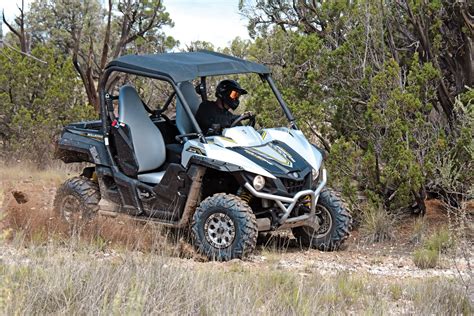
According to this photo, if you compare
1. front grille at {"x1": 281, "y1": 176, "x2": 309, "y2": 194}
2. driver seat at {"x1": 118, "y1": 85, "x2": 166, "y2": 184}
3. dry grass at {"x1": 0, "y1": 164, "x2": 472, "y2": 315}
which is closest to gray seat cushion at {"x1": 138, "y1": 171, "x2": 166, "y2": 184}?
driver seat at {"x1": 118, "y1": 85, "x2": 166, "y2": 184}

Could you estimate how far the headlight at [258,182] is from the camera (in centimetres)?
808

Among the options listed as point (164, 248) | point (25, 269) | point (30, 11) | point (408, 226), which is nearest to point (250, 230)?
point (164, 248)

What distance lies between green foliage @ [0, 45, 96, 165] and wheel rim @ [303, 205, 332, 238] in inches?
321

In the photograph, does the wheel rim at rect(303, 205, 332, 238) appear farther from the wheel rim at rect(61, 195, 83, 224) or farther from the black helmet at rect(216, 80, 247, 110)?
the wheel rim at rect(61, 195, 83, 224)

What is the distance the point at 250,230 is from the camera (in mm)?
7953

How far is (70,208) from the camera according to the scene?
9453 mm

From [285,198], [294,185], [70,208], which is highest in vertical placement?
[294,185]

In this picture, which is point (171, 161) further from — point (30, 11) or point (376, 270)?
point (30, 11)

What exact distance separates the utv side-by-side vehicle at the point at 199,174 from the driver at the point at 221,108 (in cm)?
17

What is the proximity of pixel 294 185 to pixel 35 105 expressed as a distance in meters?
9.34

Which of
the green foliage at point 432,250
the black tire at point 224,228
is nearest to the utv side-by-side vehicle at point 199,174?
the black tire at point 224,228

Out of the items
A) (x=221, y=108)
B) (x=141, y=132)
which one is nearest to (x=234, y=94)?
(x=221, y=108)

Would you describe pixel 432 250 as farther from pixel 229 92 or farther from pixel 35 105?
pixel 35 105

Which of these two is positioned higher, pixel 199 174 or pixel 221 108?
pixel 221 108
